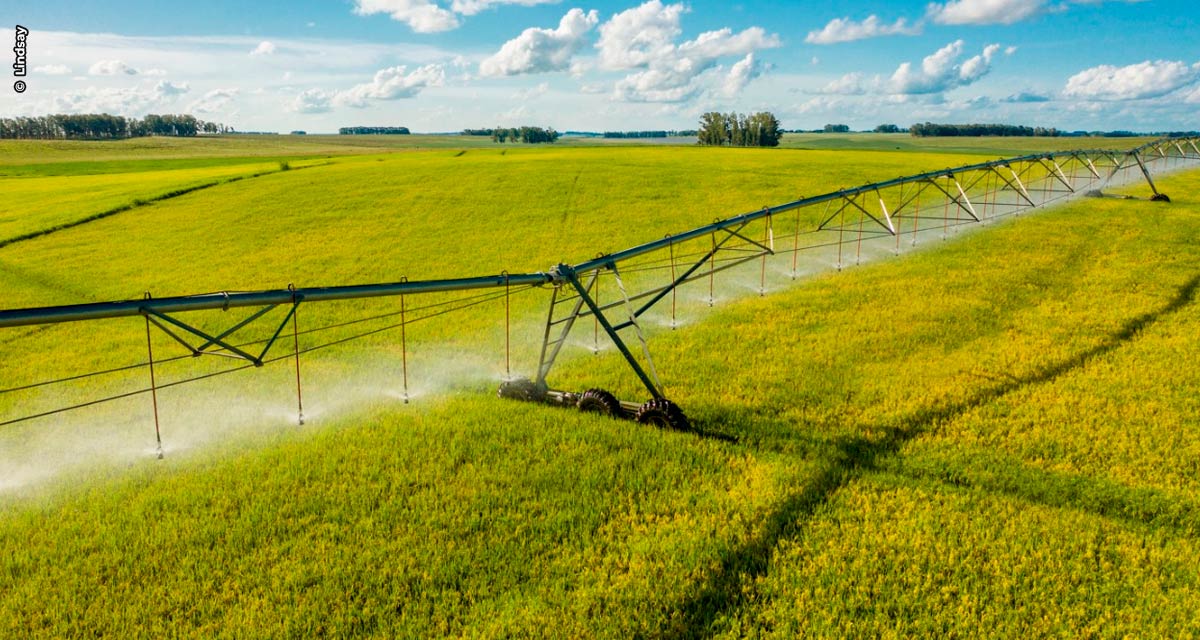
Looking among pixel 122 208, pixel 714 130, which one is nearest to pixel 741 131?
pixel 714 130

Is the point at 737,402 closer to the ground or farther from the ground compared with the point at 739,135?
closer to the ground

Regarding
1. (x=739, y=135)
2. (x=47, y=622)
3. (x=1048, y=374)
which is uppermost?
(x=739, y=135)

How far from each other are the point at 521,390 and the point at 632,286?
9495 millimetres

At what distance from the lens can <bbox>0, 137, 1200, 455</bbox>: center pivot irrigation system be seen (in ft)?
24.7

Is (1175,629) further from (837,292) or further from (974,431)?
(837,292)

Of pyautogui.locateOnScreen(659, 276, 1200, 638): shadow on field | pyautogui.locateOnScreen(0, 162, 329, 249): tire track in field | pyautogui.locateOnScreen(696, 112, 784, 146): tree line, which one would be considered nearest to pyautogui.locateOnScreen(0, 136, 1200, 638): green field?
pyautogui.locateOnScreen(659, 276, 1200, 638): shadow on field

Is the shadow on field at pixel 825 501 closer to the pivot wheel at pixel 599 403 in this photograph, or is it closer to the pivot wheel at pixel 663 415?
the pivot wheel at pixel 663 415

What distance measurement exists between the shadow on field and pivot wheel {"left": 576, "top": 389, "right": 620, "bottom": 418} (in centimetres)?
174

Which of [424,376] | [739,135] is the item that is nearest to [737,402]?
[424,376]

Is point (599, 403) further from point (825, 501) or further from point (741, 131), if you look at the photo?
point (741, 131)

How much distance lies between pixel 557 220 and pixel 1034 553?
27.1 meters

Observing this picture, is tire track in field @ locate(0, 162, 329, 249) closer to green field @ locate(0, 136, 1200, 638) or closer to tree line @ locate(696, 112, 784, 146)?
green field @ locate(0, 136, 1200, 638)

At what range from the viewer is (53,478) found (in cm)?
927

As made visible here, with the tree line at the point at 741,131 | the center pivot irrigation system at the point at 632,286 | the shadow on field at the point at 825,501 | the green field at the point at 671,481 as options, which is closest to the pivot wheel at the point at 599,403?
the center pivot irrigation system at the point at 632,286
